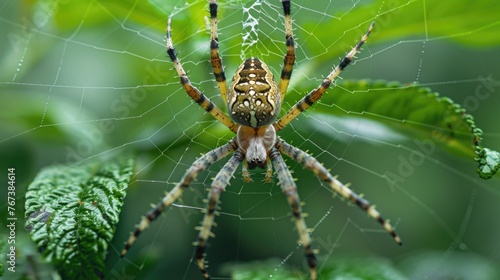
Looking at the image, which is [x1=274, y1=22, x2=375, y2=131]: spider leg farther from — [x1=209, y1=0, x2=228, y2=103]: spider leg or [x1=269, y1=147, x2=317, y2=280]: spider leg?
[x1=209, y1=0, x2=228, y2=103]: spider leg

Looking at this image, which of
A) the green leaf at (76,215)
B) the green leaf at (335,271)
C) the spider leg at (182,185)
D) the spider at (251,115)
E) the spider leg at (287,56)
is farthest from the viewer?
the spider leg at (287,56)

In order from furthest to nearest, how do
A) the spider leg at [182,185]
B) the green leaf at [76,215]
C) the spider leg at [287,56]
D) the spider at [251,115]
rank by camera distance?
the spider leg at [287,56]
the spider at [251,115]
the spider leg at [182,185]
the green leaf at [76,215]

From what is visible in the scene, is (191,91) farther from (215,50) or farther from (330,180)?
(330,180)

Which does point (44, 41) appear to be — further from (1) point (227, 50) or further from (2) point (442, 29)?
(2) point (442, 29)

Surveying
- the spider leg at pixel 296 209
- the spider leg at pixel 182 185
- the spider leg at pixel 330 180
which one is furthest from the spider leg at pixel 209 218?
the spider leg at pixel 330 180

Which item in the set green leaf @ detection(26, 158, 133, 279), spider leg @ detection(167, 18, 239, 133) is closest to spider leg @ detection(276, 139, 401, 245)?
spider leg @ detection(167, 18, 239, 133)

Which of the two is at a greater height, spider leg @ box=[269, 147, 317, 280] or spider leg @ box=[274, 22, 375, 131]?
spider leg @ box=[274, 22, 375, 131]

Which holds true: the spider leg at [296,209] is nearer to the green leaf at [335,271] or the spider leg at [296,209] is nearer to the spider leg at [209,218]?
Result: the green leaf at [335,271]
